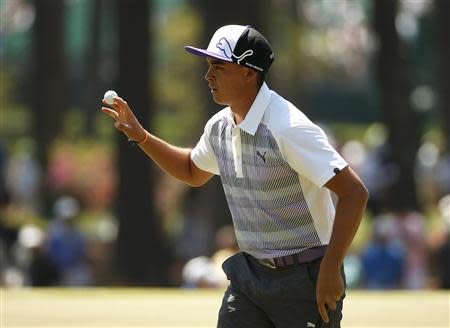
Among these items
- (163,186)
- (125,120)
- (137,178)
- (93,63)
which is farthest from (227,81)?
(93,63)

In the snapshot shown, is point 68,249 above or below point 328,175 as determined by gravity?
below

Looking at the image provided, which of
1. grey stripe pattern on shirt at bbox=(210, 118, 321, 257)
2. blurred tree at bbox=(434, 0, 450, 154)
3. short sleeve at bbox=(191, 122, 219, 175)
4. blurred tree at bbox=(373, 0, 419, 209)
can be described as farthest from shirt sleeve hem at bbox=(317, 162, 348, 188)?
blurred tree at bbox=(434, 0, 450, 154)

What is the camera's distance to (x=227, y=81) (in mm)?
5672

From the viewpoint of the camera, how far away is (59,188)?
2281cm

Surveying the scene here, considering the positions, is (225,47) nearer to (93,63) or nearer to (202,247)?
(202,247)

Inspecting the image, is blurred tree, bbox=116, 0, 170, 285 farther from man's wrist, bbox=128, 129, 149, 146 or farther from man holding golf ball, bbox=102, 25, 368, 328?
man holding golf ball, bbox=102, 25, 368, 328

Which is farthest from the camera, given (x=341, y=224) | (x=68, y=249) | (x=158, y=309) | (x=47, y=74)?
(x=47, y=74)

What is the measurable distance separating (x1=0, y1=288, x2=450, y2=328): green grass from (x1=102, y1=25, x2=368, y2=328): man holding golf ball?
7.74 ft

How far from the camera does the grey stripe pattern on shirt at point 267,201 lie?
5.56 metres

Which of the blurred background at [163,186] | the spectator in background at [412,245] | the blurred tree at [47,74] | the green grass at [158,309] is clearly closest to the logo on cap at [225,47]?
the green grass at [158,309]

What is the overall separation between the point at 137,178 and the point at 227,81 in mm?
13735

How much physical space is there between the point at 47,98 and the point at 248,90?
19.6 metres

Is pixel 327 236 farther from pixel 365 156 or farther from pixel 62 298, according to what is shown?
pixel 365 156

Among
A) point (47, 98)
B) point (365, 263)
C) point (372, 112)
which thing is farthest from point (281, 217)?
point (372, 112)
